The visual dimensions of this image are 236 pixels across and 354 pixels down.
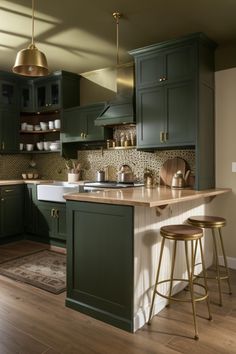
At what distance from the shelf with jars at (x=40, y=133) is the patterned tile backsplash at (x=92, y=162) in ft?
0.84

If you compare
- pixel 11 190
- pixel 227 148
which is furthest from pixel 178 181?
pixel 11 190

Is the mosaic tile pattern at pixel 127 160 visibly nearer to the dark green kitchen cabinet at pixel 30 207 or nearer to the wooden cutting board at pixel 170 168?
the wooden cutting board at pixel 170 168

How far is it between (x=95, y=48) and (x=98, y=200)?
2.37m

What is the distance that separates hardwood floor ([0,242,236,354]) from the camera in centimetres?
209

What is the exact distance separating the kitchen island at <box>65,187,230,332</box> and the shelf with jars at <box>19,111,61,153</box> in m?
2.78

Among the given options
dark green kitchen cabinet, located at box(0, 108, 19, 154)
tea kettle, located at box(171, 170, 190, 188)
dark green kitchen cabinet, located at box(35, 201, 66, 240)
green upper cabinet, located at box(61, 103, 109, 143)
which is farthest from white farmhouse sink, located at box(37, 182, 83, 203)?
tea kettle, located at box(171, 170, 190, 188)

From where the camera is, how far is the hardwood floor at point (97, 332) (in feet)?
6.87

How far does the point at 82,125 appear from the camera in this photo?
470cm

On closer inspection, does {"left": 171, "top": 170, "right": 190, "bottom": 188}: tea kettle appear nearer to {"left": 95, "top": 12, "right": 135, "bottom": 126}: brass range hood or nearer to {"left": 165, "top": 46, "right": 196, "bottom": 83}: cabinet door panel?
{"left": 95, "top": 12, "right": 135, "bottom": 126}: brass range hood

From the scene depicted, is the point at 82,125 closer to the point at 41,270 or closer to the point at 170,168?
the point at 170,168

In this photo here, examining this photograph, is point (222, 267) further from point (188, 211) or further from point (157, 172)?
point (157, 172)

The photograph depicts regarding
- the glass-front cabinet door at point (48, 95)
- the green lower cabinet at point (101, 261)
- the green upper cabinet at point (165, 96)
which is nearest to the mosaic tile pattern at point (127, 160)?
the green upper cabinet at point (165, 96)

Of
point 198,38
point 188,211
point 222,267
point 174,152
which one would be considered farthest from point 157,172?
point 198,38

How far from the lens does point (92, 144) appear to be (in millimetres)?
4984
